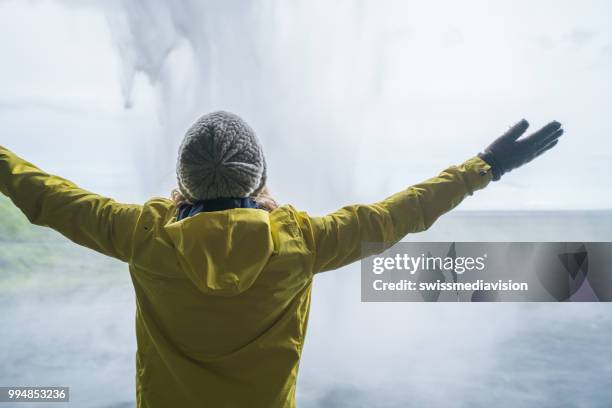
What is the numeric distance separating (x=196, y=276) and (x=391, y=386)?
2.05 metres

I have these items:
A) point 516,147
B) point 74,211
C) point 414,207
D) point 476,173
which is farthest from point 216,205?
point 516,147

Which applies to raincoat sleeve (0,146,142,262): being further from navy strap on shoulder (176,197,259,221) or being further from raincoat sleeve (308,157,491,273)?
raincoat sleeve (308,157,491,273)

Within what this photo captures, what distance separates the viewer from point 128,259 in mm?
983

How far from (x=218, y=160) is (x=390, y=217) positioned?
364 millimetres

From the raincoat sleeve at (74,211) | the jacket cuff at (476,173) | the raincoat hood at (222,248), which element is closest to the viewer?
the raincoat hood at (222,248)

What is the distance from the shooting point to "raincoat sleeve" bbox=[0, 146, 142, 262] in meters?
0.98

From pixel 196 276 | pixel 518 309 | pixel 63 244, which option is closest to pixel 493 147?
pixel 196 276

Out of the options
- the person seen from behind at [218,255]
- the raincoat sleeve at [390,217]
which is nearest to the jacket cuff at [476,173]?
the raincoat sleeve at [390,217]

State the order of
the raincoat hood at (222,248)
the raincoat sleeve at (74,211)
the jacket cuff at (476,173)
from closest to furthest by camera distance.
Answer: the raincoat hood at (222,248) → the raincoat sleeve at (74,211) → the jacket cuff at (476,173)

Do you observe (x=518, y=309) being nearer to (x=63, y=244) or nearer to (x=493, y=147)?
(x=493, y=147)

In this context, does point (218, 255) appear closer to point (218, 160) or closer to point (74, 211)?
point (218, 160)

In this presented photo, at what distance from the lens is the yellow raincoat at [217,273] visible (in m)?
0.93

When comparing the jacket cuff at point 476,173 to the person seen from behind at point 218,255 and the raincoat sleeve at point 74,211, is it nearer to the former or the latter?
the person seen from behind at point 218,255

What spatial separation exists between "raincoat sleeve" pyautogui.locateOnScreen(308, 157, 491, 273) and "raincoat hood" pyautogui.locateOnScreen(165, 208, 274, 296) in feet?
0.43
